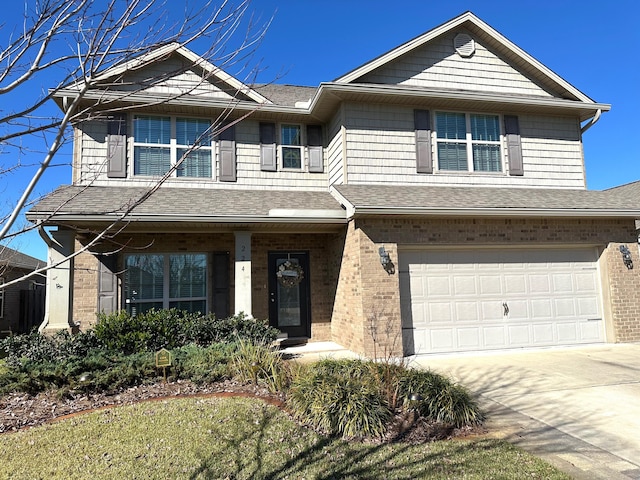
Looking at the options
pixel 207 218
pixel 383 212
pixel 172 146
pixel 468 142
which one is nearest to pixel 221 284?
pixel 207 218

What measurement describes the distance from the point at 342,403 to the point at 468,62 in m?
9.65

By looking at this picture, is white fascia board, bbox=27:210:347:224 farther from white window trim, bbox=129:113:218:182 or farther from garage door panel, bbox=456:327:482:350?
garage door panel, bbox=456:327:482:350

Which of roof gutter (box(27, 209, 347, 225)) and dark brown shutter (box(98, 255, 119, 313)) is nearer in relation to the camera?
roof gutter (box(27, 209, 347, 225))

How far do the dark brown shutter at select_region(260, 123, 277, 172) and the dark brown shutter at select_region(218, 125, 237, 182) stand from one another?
2.34 feet

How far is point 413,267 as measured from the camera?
914cm

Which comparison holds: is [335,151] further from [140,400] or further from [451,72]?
[140,400]

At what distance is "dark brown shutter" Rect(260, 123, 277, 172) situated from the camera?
426 inches

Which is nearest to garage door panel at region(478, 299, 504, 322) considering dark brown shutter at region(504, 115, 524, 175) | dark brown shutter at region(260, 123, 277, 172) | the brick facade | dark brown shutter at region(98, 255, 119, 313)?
the brick facade

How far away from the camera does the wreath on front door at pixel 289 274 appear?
1056cm

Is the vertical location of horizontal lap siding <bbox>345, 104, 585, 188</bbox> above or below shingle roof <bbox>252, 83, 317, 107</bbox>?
below

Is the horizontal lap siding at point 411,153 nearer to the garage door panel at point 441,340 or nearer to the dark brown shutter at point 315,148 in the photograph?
the dark brown shutter at point 315,148

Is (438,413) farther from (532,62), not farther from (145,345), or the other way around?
(532,62)

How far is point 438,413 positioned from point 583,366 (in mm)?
4432

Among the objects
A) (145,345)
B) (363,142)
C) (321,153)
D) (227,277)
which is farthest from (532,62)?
(145,345)
